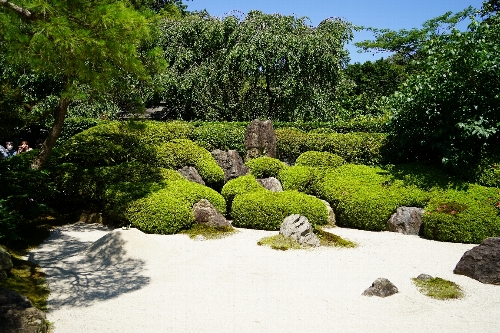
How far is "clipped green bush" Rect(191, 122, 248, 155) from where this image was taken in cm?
1216

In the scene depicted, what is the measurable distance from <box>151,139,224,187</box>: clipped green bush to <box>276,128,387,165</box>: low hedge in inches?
129

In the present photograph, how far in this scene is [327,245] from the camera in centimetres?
747

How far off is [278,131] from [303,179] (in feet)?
11.0

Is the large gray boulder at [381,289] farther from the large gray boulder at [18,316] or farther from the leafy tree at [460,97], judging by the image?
the leafy tree at [460,97]

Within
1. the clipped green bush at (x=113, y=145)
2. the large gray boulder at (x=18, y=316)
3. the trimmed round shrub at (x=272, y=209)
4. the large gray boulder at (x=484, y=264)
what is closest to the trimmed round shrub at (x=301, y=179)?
the trimmed round shrub at (x=272, y=209)

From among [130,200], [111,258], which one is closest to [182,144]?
[130,200]

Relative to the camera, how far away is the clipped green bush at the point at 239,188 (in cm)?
947

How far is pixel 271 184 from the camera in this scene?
34.2ft

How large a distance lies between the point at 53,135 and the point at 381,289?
6548 millimetres

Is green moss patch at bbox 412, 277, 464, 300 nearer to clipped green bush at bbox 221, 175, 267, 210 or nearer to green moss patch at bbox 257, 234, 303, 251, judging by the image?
green moss patch at bbox 257, 234, 303, 251

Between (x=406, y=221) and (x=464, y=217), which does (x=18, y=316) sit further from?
(x=464, y=217)

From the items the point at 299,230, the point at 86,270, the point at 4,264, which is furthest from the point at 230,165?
the point at 4,264

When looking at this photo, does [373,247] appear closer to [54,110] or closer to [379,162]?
[379,162]

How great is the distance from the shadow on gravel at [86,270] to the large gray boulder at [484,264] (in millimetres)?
4565
